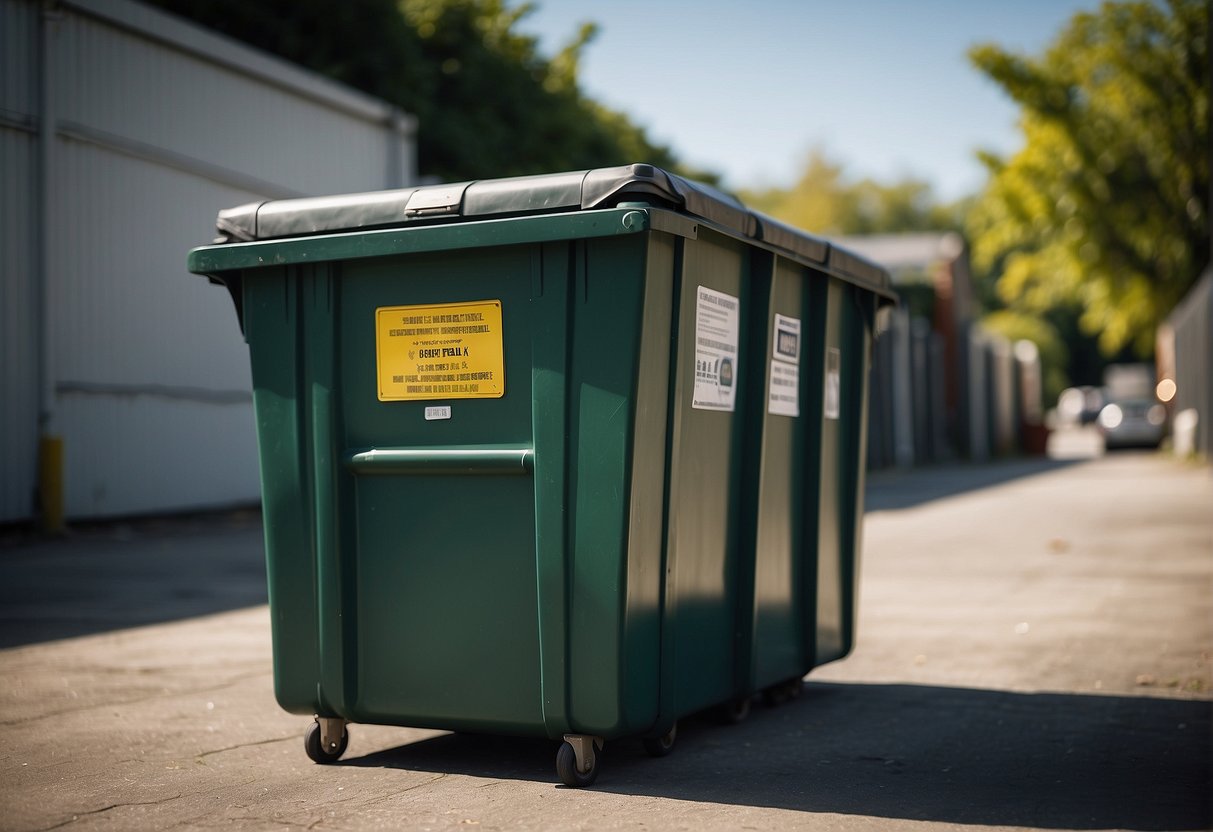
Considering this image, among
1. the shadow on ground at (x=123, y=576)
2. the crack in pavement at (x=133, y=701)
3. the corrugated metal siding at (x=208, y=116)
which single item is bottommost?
the shadow on ground at (x=123, y=576)

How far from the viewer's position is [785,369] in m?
5.16

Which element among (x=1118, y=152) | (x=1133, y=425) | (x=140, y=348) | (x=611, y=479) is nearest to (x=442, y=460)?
(x=611, y=479)

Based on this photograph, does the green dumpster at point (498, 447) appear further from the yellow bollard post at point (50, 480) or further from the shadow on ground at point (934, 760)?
the yellow bollard post at point (50, 480)

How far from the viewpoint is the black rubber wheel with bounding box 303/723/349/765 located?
4.52 m

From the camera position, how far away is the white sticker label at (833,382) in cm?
556

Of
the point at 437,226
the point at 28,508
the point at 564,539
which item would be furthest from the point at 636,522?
the point at 28,508

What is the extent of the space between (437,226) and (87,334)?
11.0m

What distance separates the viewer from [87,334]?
1414 cm

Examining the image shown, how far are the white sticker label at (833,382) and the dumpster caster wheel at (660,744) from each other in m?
1.60

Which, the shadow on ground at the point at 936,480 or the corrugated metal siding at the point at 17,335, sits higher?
the corrugated metal siding at the point at 17,335

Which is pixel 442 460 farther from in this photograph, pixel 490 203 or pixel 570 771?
pixel 570 771

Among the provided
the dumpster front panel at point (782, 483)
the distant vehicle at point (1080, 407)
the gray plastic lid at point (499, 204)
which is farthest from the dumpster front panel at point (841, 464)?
the distant vehicle at point (1080, 407)

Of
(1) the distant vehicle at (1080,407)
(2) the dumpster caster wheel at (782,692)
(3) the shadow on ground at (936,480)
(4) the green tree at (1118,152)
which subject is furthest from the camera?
(1) the distant vehicle at (1080,407)

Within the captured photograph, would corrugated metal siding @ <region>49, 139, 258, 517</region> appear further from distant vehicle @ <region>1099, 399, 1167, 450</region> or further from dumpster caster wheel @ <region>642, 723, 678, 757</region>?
distant vehicle @ <region>1099, 399, 1167, 450</region>
